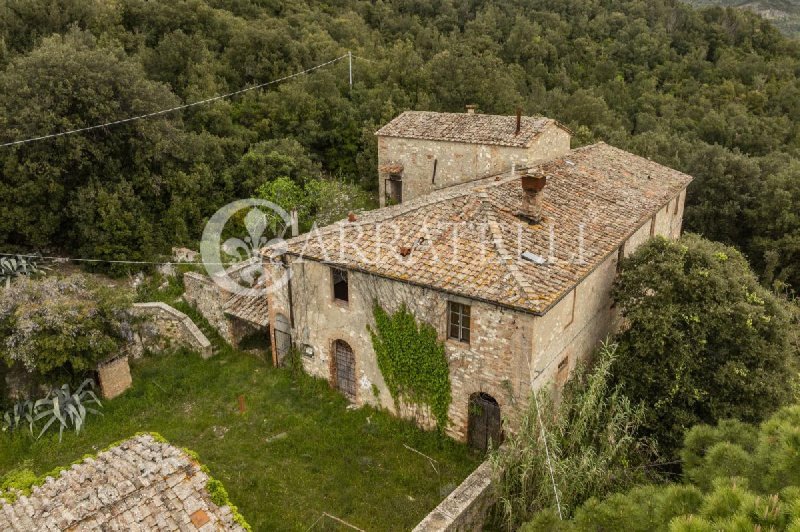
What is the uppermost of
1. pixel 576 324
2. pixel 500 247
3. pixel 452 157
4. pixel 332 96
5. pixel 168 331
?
pixel 500 247

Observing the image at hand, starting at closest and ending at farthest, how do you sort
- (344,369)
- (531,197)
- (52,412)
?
(52,412) < (531,197) < (344,369)

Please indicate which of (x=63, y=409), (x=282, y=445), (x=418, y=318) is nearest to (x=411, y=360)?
(x=418, y=318)

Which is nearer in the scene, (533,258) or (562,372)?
(533,258)

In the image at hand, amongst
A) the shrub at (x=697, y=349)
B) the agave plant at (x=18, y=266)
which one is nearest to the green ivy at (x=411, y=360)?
the shrub at (x=697, y=349)

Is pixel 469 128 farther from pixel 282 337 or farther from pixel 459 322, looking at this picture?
pixel 459 322

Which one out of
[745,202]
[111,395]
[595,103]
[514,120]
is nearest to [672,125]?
[595,103]

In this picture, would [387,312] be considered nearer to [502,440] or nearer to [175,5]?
[502,440]

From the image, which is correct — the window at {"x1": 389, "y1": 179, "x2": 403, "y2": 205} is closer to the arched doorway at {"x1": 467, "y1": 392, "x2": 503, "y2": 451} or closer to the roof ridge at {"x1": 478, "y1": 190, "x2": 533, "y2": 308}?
the roof ridge at {"x1": 478, "y1": 190, "x2": 533, "y2": 308}
